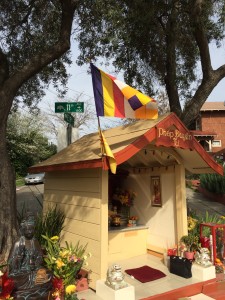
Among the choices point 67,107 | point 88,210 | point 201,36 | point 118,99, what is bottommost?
point 88,210

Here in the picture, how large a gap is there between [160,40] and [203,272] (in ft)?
24.3

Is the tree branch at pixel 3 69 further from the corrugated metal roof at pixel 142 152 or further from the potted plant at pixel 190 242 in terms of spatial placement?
the potted plant at pixel 190 242

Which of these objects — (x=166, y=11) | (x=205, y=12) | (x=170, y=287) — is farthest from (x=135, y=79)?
(x=170, y=287)

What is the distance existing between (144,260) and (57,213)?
7.30ft

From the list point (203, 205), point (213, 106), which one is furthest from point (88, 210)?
point (213, 106)

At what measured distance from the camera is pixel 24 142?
30.2 metres

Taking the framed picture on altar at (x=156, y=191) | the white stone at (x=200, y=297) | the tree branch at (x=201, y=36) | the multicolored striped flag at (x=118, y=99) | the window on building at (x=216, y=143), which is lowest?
the white stone at (x=200, y=297)

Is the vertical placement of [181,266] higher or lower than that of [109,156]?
lower

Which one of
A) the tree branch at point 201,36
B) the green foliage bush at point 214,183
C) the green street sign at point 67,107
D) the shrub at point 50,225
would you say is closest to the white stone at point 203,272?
the shrub at point 50,225

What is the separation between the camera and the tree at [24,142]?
29.1 m

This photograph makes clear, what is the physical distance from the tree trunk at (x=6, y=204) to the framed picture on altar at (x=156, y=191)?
10.6ft

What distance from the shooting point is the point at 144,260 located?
22.1 ft

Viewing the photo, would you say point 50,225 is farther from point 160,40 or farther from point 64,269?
point 160,40

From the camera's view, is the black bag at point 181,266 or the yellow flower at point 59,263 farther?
the black bag at point 181,266
